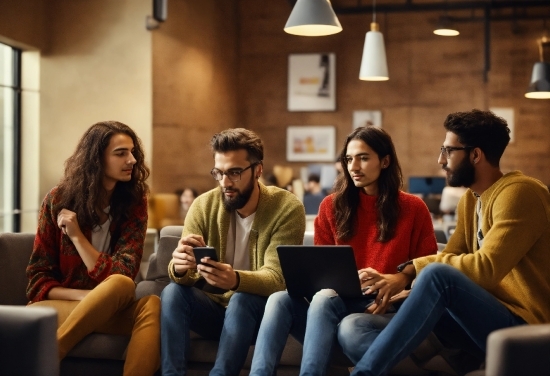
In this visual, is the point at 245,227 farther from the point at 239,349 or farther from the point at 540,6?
the point at 540,6

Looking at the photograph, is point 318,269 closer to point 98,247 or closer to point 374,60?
point 98,247

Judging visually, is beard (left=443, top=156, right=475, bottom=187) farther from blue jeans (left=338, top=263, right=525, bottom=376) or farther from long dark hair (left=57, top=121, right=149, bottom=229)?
long dark hair (left=57, top=121, right=149, bottom=229)

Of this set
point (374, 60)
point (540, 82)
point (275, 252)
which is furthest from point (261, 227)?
point (540, 82)

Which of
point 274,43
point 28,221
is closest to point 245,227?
point 28,221

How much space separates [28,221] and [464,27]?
677 cm

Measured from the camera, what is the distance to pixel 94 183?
11.8 feet

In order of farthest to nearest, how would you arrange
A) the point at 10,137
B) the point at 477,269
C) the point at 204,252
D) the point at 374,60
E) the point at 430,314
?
the point at 10,137 → the point at 374,60 → the point at 204,252 → the point at 477,269 → the point at 430,314

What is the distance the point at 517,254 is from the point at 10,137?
6.17 metres

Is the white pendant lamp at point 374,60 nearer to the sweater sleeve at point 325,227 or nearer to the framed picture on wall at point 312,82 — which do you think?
the sweater sleeve at point 325,227

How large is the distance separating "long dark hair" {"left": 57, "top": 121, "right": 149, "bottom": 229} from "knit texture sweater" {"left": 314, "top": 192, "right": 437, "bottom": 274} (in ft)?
3.05

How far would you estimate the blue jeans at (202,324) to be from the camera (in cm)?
315

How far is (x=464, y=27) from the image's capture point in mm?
11438

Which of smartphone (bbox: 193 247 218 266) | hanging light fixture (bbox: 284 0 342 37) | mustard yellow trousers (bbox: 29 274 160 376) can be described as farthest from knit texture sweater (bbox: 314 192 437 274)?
hanging light fixture (bbox: 284 0 342 37)

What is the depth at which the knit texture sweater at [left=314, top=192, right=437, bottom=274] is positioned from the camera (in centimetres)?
337
